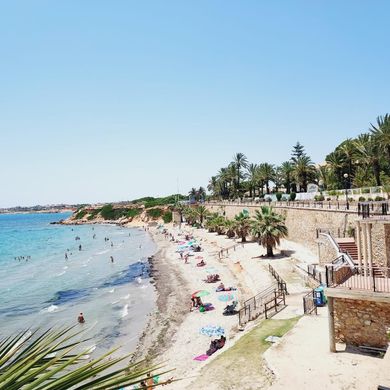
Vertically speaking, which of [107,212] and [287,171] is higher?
[287,171]

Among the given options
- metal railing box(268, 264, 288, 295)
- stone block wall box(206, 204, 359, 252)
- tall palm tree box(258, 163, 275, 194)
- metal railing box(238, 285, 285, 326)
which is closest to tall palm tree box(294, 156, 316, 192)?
tall palm tree box(258, 163, 275, 194)

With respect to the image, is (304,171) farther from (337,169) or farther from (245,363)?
(245,363)

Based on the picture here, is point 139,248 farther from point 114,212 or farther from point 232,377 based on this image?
point 114,212

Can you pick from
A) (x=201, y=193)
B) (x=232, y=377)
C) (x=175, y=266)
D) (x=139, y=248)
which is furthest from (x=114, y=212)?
(x=232, y=377)

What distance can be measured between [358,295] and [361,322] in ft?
3.69

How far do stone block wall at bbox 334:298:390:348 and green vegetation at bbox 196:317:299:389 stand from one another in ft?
10.0

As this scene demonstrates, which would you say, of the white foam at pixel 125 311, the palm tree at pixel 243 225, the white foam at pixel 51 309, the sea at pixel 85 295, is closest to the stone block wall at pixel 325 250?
the sea at pixel 85 295

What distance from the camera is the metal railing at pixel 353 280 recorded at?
37.9ft

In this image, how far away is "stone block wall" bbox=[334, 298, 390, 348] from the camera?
11391mm

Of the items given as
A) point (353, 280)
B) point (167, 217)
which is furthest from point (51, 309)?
point (167, 217)

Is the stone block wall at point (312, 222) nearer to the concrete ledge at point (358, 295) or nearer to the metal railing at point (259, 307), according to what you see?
the metal railing at point (259, 307)

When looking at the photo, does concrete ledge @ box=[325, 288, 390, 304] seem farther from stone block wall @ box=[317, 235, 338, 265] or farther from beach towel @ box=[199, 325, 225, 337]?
stone block wall @ box=[317, 235, 338, 265]

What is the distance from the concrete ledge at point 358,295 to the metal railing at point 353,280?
0.18 m

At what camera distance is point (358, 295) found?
1146 cm
